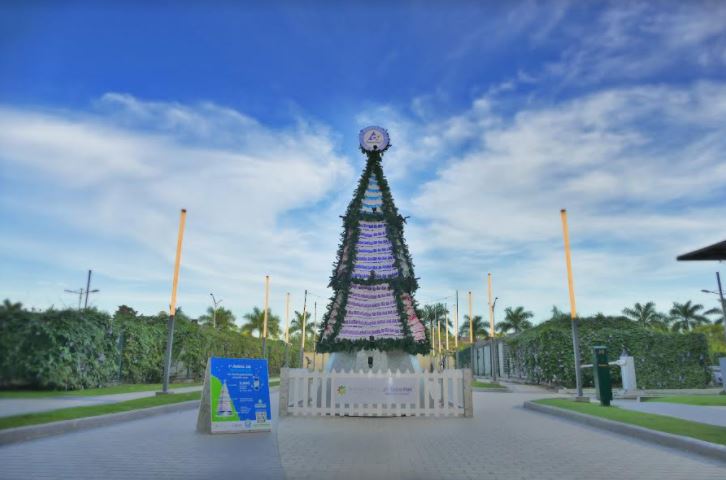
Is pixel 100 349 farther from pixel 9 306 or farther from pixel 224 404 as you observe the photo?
pixel 9 306

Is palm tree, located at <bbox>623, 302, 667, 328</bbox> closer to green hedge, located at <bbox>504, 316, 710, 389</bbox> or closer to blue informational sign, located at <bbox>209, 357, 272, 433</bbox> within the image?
green hedge, located at <bbox>504, 316, 710, 389</bbox>

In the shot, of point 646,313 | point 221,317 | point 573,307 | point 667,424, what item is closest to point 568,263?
point 573,307

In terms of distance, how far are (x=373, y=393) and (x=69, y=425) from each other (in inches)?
249

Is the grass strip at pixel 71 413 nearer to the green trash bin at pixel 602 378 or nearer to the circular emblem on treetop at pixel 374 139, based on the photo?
the circular emblem on treetop at pixel 374 139

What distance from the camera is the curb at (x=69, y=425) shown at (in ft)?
23.6

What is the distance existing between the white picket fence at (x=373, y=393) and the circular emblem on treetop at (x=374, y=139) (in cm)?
748

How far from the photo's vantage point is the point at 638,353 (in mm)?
25391

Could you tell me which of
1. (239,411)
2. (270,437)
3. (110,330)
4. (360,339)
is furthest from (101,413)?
(110,330)

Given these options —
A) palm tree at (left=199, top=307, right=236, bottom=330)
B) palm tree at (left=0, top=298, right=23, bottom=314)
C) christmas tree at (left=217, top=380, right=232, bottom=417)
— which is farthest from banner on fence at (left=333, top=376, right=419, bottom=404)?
palm tree at (left=199, top=307, right=236, bottom=330)

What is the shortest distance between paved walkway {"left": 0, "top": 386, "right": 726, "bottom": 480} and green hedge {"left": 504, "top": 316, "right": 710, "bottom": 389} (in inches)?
683

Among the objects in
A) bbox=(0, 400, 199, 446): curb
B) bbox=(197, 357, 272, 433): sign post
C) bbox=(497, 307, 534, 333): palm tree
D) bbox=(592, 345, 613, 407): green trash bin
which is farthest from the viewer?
bbox=(497, 307, 534, 333): palm tree

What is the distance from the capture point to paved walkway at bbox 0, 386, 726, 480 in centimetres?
553

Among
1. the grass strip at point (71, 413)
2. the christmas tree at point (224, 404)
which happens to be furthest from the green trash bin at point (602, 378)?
the grass strip at point (71, 413)

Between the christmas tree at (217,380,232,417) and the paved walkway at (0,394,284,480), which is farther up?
the christmas tree at (217,380,232,417)
